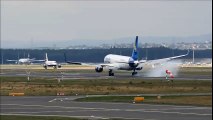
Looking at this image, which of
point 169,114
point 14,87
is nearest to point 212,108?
point 169,114

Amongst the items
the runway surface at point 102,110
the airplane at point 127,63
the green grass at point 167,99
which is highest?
the airplane at point 127,63

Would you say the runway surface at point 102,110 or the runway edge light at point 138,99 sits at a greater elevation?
the runway edge light at point 138,99

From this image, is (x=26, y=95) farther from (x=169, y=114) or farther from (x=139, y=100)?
(x=169, y=114)

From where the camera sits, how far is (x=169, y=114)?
141 ft

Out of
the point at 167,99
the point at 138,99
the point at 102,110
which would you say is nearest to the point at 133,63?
the point at 167,99

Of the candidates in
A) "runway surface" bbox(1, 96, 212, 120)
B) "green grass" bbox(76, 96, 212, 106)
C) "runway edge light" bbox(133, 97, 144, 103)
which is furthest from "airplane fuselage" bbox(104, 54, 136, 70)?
"runway surface" bbox(1, 96, 212, 120)

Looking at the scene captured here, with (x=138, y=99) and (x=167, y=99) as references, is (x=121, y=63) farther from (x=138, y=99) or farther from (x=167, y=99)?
(x=138, y=99)

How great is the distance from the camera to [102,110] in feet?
152

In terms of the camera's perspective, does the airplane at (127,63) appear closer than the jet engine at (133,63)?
No

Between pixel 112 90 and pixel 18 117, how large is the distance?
28.5m

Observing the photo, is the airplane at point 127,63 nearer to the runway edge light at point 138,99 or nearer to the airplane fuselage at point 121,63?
the airplane fuselage at point 121,63

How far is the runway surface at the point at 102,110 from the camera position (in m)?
41.8

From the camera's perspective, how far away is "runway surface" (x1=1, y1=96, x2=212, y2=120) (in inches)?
1647

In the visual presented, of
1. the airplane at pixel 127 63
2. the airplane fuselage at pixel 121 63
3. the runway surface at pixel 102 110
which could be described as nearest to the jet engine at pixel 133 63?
the airplane at pixel 127 63
